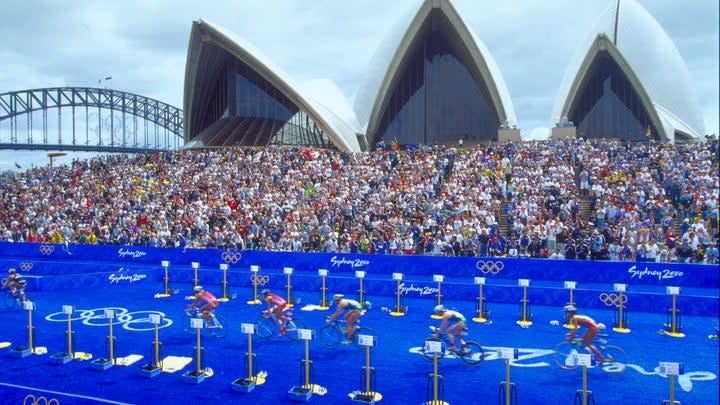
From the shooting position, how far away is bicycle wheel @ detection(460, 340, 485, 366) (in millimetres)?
11852

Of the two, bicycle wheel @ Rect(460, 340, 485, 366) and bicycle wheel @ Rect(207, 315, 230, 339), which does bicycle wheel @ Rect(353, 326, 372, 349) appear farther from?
bicycle wheel @ Rect(207, 315, 230, 339)

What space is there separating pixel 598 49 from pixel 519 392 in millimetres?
36543

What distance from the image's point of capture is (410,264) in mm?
21625

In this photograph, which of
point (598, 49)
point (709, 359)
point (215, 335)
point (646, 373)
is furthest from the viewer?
point (598, 49)

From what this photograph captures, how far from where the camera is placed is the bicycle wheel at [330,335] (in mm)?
13539

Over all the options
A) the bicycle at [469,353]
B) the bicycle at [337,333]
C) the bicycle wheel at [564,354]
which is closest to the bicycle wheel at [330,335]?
the bicycle at [337,333]

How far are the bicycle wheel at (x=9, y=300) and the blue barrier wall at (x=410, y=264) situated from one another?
7.09 metres

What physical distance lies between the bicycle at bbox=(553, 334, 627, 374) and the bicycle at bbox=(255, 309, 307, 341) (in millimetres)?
6132

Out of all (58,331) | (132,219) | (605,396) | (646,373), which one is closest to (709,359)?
(646,373)

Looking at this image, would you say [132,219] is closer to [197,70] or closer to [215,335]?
[215,335]

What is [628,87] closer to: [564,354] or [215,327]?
[564,354]

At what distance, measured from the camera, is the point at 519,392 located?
10.2 m

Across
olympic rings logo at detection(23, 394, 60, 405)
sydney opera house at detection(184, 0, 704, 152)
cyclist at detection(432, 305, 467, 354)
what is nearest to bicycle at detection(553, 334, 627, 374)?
cyclist at detection(432, 305, 467, 354)

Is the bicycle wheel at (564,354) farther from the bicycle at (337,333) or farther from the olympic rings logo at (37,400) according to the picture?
the olympic rings logo at (37,400)
